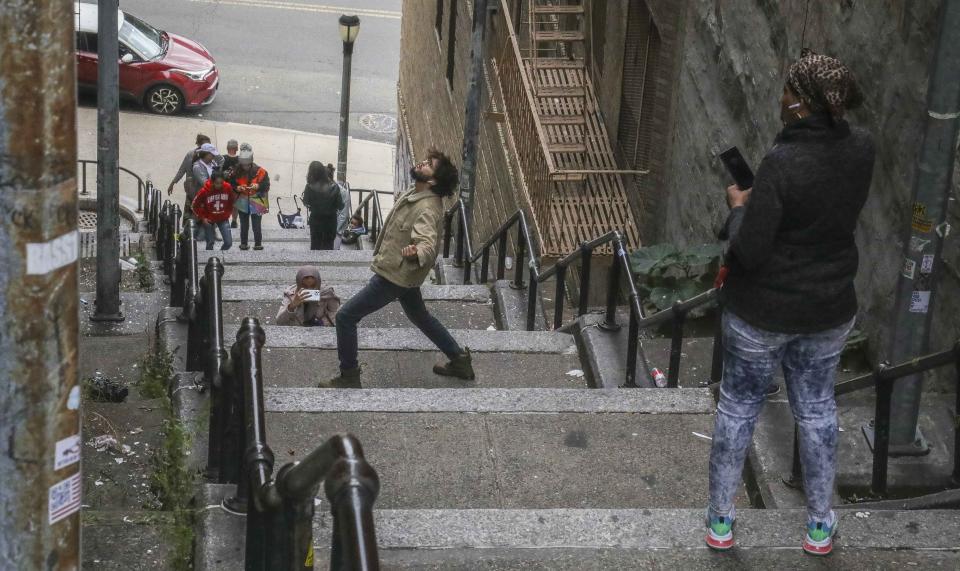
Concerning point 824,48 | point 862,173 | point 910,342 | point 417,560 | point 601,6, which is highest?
point 601,6

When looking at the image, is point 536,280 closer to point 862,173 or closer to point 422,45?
point 862,173

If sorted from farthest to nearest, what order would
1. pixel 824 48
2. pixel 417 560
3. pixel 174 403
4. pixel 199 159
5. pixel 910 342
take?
1. pixel 199 159
2. pixel 824 48
3. pixel 174 403
4. pixel 910 342
5. pixel 417 560

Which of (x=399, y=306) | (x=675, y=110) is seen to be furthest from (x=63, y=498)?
(x=675, y=110)

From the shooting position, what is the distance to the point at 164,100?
76.1 ft

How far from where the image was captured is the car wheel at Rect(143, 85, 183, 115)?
2305 centimetres

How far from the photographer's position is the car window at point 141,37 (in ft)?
75.8

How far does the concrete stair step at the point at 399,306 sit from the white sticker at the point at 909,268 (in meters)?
5.33

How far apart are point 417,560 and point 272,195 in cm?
1638

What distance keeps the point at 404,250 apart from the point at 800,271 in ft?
10.9

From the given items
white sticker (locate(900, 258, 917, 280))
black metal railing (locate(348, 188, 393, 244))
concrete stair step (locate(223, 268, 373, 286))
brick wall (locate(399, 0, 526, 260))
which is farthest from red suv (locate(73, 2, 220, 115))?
white sticker (locate(900, 258, 917, 280))

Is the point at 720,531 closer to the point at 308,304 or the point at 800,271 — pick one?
the point at 800,271

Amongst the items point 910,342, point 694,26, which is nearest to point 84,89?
point 694,26

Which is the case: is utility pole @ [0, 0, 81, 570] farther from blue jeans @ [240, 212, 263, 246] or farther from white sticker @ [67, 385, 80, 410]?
blue jeans @ [240, 212, 263, 246]

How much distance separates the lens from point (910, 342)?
211 inches
